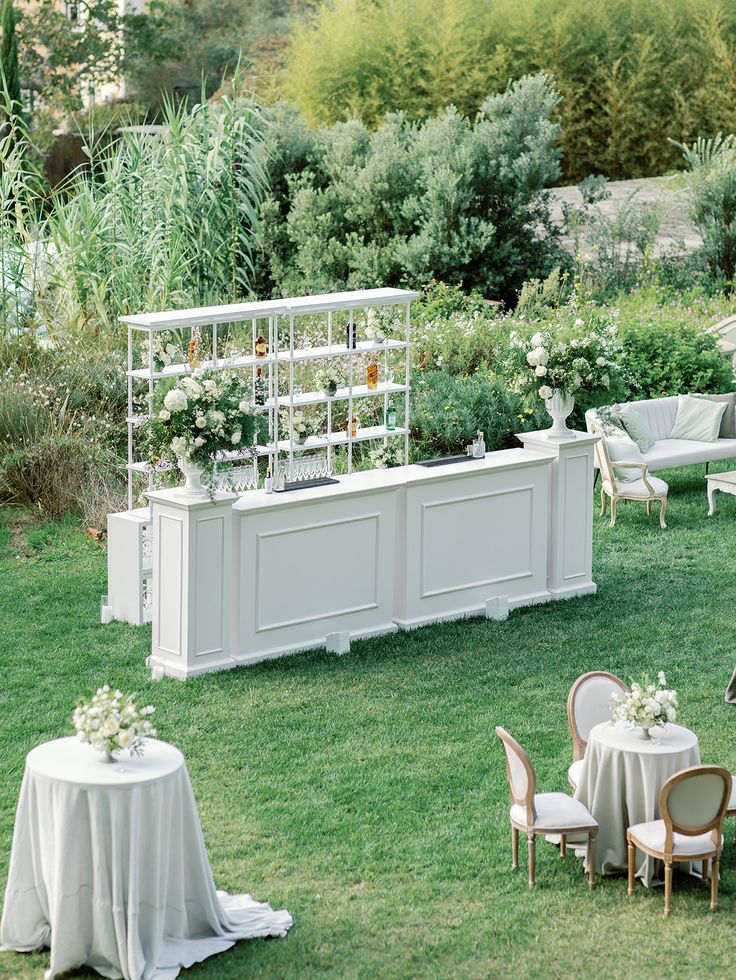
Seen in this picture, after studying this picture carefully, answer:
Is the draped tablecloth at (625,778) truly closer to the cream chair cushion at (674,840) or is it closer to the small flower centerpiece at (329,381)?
the cream chair cushion at (674,840)

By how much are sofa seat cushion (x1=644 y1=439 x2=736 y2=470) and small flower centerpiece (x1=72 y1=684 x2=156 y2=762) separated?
8330 mm

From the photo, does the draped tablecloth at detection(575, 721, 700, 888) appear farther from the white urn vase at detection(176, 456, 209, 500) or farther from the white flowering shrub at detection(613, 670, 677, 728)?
the white urn vase at detection(176, 456, 209, 500)

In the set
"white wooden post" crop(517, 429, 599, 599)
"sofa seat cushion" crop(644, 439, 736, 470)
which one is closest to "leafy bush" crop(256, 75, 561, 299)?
"sofa seat cushion" crop(644, 439, 736, 470)

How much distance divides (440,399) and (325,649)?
4797mm

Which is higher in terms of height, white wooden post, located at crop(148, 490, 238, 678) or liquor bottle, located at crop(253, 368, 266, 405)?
liquor bottle, located at crop(253, 368, 266, 405)

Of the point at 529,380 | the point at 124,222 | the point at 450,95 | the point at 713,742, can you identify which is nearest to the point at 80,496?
the point at 124,222

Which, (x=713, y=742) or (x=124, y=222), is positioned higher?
(x=124, y=222)

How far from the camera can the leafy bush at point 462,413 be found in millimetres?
13992

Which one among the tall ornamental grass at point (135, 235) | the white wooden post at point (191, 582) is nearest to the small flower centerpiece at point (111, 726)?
the white wooden post at point (191, 582)

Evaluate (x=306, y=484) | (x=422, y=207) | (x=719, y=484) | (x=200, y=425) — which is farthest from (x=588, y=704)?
(x=422, y=207)

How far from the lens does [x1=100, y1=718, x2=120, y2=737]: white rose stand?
586cm

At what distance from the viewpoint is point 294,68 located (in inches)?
983

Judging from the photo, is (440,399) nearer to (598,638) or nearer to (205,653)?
(598,638)

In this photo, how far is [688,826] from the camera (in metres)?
6.54
